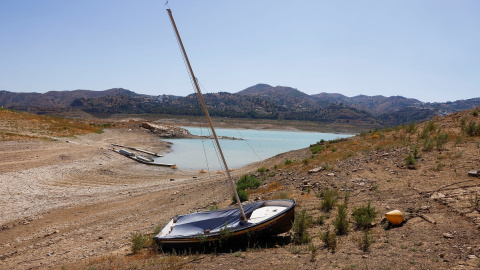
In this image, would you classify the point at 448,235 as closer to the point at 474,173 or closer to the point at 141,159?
the point at 474,173

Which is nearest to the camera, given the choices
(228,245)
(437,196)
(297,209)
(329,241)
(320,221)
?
(329,241)

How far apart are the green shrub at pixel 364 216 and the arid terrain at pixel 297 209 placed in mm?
168

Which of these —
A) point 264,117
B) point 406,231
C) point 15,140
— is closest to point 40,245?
point 406,231

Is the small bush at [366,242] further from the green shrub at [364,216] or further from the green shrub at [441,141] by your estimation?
the green shrub at [441,141]

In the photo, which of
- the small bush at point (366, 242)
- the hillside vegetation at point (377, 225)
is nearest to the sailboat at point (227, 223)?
the hillside vegetation at point (377, 225)

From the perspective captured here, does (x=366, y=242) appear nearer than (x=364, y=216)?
Yes

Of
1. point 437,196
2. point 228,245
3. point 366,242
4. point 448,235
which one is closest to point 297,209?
point 228,245

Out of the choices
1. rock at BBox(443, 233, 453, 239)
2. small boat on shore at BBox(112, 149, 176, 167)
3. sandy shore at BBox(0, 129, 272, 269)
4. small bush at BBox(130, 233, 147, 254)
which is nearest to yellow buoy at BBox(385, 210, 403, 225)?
rock at BBox(443, 233, 453, 239)

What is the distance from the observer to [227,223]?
838 cm

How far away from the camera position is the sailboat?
766cm

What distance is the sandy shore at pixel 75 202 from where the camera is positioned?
909cm

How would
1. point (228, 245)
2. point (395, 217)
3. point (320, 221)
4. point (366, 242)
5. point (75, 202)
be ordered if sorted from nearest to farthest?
point (366, 242)
point (395, 217)
point (228, 245)
point (320, 221)
point (75, 202)

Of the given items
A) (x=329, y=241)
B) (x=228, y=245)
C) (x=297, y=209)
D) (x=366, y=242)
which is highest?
(x=366, y=242)

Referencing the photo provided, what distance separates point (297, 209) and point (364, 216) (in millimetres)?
2882
